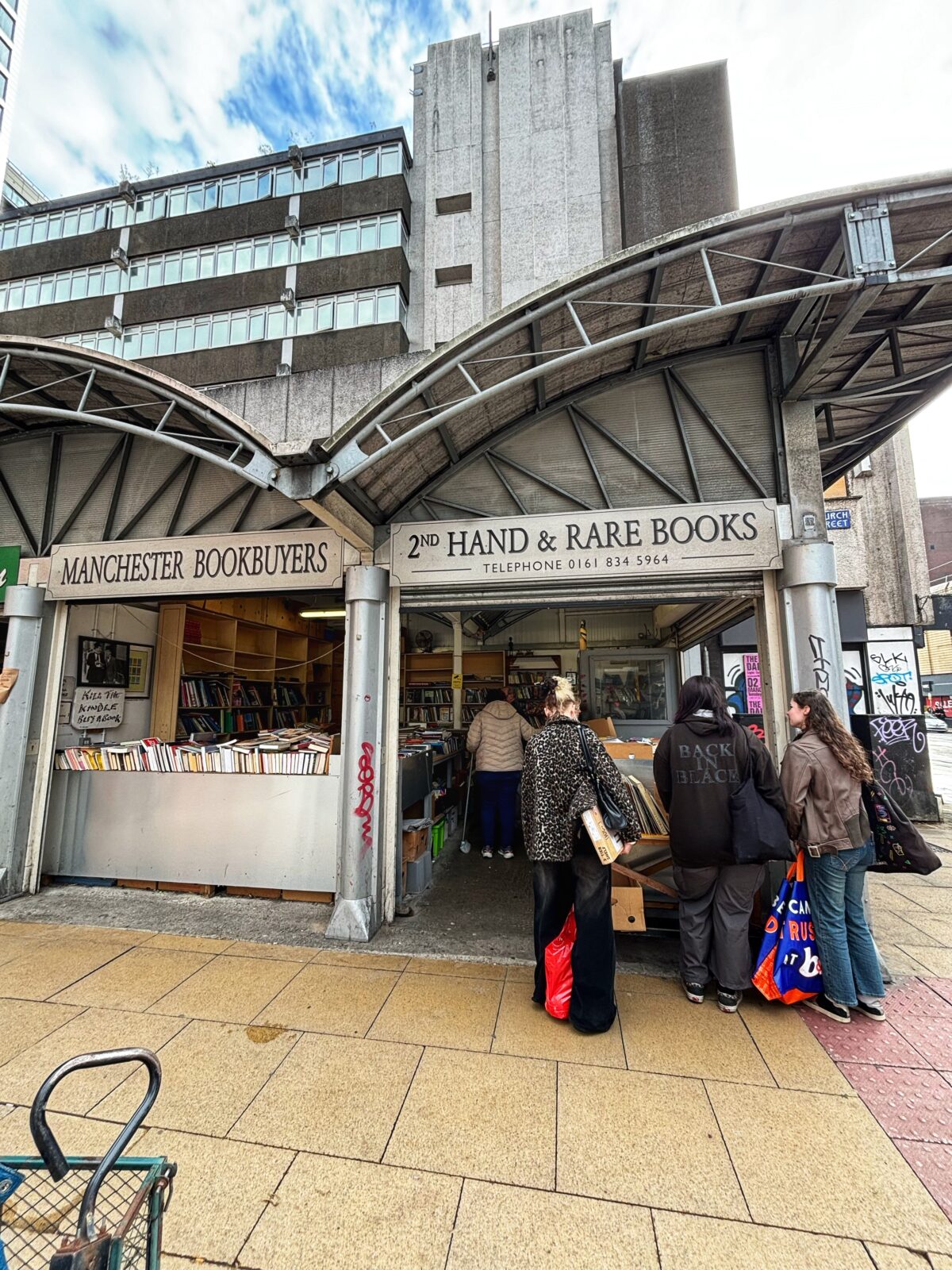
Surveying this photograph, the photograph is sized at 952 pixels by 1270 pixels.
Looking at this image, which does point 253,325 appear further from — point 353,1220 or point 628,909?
point 353,1220

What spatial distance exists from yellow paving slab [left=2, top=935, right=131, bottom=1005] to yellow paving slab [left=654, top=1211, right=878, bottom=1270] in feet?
10.7

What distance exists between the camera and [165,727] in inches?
272

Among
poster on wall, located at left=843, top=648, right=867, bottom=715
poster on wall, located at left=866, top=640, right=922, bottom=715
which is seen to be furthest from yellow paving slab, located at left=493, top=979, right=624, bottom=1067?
poster on wall, located at left=866, top=640, right=922, bottom=715

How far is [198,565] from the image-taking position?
507cm

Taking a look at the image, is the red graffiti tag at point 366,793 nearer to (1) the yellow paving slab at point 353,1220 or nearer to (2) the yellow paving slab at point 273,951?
(2) the yellow paving slab at point 273,951

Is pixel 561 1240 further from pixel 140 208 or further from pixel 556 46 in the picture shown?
pixel 140 208

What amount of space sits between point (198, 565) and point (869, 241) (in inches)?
211

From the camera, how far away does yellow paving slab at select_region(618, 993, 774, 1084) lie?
8.97ft

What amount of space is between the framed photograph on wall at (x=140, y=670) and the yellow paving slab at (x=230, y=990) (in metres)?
3.82

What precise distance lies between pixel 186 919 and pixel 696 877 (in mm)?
3897

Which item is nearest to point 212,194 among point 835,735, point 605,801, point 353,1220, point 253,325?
point 253,325

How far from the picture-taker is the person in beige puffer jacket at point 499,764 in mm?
6234

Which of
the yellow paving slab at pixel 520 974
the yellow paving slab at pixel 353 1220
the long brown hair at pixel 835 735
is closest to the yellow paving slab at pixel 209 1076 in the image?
the yellow paving slab at pixel 353 1220

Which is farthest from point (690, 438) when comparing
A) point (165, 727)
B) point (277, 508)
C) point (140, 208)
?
point (140, 208)
